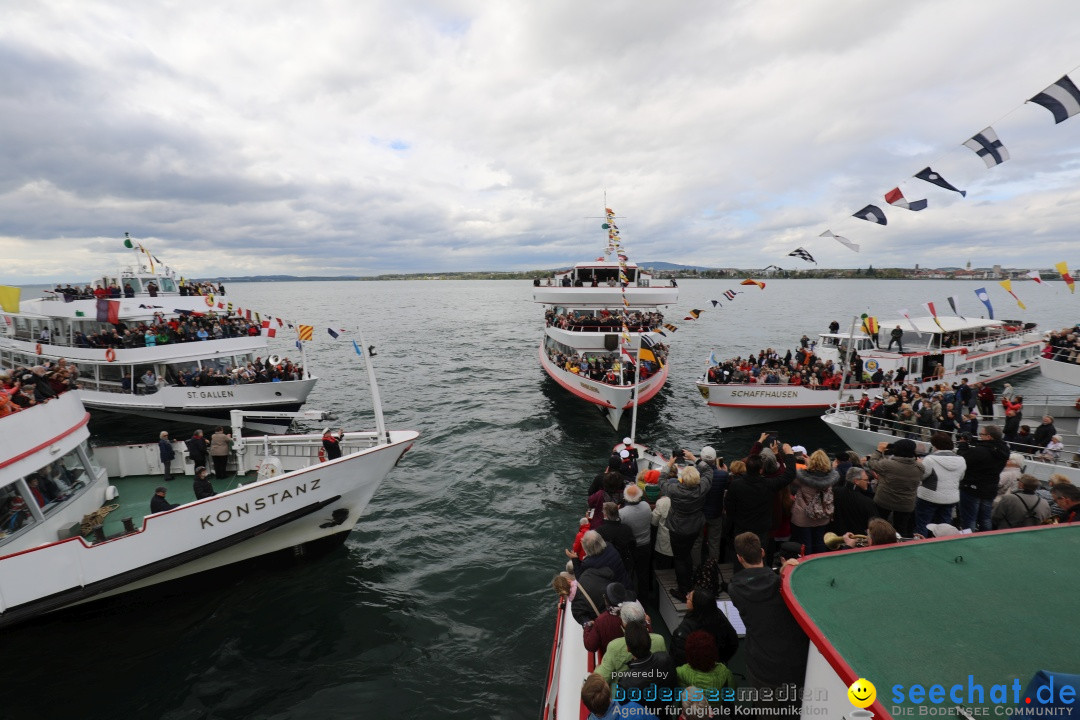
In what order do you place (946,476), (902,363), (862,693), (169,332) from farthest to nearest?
(902,363), (169,332), (946,476), (862,693)

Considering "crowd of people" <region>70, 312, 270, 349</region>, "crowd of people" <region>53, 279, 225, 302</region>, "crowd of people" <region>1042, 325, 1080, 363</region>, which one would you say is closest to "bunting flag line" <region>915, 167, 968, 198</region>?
"crowd of people" <region>1042, 325, 1080, 363</region>

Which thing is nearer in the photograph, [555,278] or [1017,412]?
[1017,412]

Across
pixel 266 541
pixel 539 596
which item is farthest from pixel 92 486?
pixel 539 596

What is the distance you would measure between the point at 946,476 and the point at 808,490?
7.48ft

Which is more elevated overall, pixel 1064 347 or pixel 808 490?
pixel 1064 347

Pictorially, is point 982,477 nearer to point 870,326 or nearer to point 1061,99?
point 1061,99

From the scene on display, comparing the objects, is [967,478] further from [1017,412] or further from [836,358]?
[836,358]

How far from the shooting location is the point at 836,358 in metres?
22.9

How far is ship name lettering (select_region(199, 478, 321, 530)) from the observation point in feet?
29.6

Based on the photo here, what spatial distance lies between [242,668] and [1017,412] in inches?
692

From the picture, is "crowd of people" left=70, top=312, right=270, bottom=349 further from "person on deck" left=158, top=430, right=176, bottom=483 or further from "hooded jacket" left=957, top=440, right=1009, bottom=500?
"hooded jacket" left=957, top=440, right=1009, bottom=500

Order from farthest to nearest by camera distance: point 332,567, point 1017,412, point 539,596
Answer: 1. point 1017,412
2. point 332,567
3. point 539,596

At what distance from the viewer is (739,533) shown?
616 cm

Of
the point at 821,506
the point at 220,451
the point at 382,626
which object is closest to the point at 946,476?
the point at 821,506
